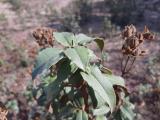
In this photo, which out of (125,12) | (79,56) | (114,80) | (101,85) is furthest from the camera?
(125,12)

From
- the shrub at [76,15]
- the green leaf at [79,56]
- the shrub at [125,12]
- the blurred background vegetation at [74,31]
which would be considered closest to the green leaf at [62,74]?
the green leaf at [79,56]

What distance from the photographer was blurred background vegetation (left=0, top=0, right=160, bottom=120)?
5695 millimetres

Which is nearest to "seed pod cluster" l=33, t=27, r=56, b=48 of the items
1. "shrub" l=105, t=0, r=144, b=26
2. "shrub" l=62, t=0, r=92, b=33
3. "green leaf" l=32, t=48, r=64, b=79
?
"green leaf" l=32, t=48, r=64, b=79

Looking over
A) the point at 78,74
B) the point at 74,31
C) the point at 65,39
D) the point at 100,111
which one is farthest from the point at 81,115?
the point at 74,31

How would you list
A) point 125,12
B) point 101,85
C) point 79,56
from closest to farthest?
1. point 79,56
2. point 101,85
3. point 125,12

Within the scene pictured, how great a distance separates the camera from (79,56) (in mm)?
1843

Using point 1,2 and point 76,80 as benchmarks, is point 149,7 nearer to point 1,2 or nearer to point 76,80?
point 1,2

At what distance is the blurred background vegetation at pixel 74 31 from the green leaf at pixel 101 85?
1.95m

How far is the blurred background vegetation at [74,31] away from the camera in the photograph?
5.70 metres

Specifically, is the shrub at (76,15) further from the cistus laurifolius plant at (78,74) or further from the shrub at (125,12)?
→ the cistus laurifolius plant at (78,74)

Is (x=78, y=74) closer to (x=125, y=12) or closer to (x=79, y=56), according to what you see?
(x=79, y=56)

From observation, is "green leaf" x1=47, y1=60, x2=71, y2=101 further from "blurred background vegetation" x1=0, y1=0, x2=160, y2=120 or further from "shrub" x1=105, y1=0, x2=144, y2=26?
"shrub" x1=105, y1=0, x2=144, y2=26

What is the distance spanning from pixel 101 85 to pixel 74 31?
20.6 ft

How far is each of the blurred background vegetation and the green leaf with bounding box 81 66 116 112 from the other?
1.95 m
